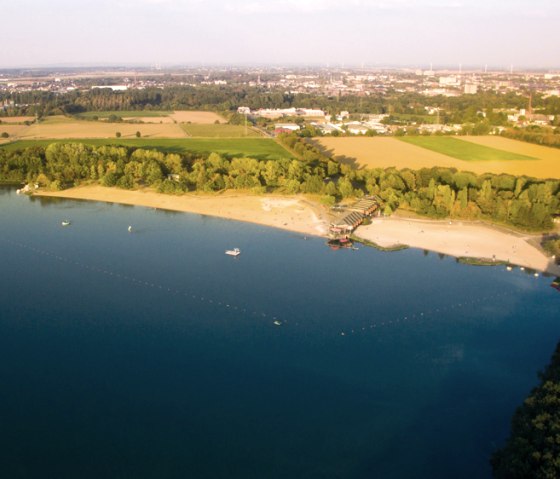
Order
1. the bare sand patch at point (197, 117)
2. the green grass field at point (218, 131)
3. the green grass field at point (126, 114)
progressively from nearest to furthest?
the green grass field at point (218, 131) < the bare sand patch at point (197, 117) < the green grass field at point (126, 114)

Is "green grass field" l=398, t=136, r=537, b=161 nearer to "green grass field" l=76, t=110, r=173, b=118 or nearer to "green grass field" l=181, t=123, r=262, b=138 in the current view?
"green grass field" l=181, t=123, r=262, b=138

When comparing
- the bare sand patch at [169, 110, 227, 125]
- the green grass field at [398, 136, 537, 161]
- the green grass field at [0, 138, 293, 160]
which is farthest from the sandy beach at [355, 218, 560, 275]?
the bare sand patch at [169, 110, 227, 125]

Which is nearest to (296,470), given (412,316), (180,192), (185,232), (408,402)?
(408,402)

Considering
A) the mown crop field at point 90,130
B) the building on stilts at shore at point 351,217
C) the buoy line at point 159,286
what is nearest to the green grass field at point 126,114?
the mown crop field at point 90,130

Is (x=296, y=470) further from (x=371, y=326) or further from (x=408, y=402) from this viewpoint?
(x=371, y=326)

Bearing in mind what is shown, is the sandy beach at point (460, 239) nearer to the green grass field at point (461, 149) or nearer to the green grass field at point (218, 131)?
the green grass field at point (461, 149)
